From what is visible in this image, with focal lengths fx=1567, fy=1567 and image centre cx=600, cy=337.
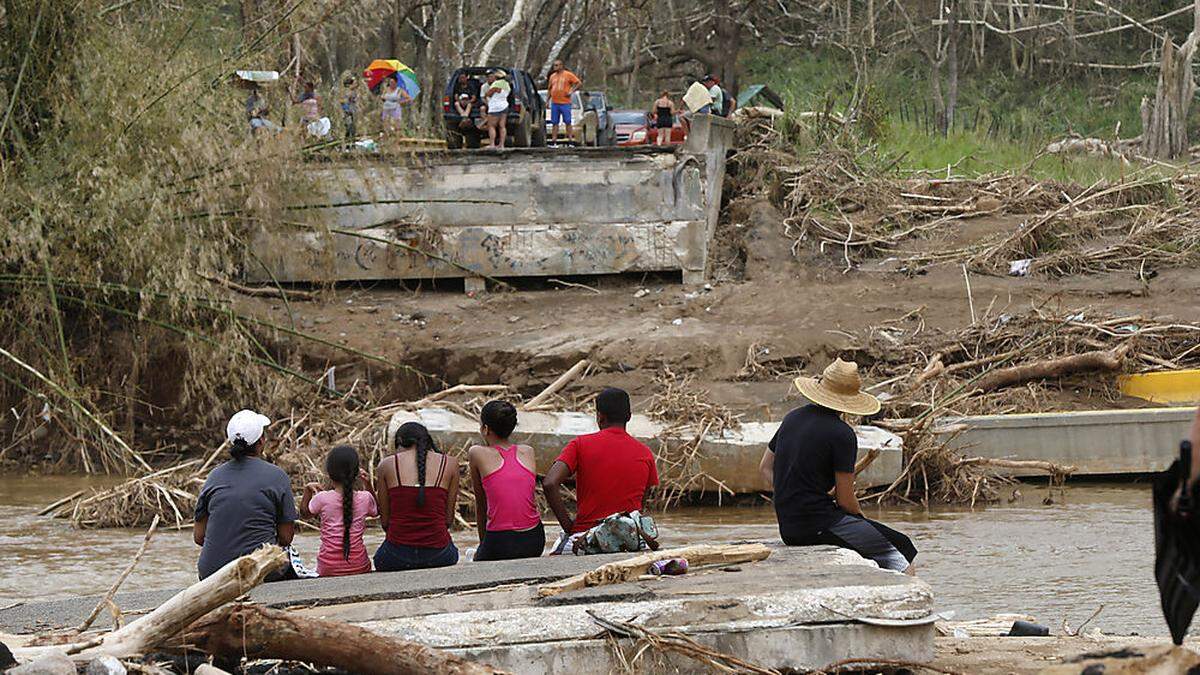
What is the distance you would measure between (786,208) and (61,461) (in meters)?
10.5

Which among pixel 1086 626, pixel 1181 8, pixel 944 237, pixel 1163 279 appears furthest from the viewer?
pixel 1181 8

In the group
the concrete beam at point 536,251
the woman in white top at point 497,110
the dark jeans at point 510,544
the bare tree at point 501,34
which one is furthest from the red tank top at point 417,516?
the bare tree at point 501,34

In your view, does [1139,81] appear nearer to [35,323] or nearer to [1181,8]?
[1181,8]

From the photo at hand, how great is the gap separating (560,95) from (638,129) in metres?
2.13

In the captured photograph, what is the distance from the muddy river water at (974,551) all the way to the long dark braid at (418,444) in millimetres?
3422

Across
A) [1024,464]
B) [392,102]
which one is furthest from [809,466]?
[392,102]

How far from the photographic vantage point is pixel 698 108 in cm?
2561

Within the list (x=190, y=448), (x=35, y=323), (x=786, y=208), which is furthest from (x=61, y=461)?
(x=786, y=208)

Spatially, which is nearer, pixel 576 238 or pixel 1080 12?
pixel 576 238

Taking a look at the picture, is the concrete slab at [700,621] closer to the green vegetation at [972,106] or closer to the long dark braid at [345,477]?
the long dark braid at [345,477]

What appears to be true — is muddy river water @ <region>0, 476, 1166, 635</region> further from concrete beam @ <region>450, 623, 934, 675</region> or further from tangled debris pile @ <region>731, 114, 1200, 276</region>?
tangled debris pile @ <region>731, 114, 1200, 276</region>

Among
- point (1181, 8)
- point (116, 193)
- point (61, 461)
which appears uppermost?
point (1181, 8)

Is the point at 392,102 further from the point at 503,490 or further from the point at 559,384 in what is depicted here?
the point at 503,490

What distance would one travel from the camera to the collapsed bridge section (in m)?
20.1
